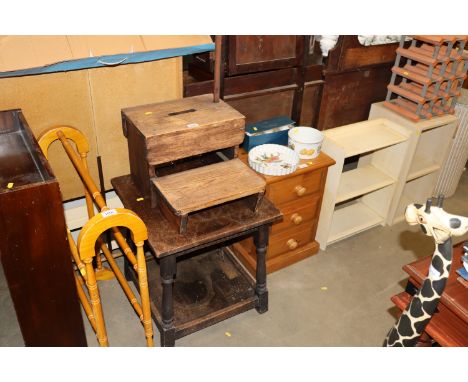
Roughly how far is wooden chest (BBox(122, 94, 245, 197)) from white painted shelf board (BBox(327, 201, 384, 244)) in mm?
1531

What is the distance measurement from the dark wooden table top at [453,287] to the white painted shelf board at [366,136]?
1.33m

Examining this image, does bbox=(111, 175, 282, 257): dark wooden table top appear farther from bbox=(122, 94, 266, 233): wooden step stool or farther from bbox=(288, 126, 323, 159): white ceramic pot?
bbox=(288, 126, 323, 159): white ceramic pot

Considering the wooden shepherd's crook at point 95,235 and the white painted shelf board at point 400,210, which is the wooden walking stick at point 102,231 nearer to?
the wooden shepherd's crook at point 95,235

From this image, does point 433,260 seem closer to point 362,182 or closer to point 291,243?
point 291,243

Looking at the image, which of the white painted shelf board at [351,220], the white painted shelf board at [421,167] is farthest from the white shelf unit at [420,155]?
the white painted shelf board at [351,220]

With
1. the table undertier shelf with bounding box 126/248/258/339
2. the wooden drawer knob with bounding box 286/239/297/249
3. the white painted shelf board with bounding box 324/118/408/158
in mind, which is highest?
the white painted shelf board with bounding box 324/118/408/158

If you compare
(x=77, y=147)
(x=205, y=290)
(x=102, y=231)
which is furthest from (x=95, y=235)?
(x=205, y=290)

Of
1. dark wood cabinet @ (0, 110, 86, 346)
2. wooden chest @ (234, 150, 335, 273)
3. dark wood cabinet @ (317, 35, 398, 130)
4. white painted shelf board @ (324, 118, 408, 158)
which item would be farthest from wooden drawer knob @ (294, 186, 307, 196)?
dark wood cabinet @ (0, 110, 86, 346)

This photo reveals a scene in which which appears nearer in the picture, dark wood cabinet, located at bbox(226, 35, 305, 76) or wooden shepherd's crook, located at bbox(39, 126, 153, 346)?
wooden shepherd's crook, located at bbox(39, 126, 153, 346)

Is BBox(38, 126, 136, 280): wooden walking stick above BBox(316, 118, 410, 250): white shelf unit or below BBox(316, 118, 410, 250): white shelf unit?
above

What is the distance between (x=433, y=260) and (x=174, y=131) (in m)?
1.55

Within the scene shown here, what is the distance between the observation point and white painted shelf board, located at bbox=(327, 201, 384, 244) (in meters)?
4.19

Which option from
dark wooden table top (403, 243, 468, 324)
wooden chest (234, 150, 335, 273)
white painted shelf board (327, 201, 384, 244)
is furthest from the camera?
white painted shelf board (327, 201, 384, 244)

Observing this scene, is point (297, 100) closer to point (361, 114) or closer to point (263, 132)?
point (263, 132)
